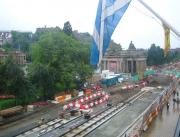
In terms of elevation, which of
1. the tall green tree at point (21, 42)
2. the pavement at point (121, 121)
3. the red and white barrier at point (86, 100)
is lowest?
the pavement at point (121, 121)

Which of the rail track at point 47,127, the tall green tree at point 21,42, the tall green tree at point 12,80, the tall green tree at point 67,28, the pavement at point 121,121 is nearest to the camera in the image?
the rail track at point 47,127

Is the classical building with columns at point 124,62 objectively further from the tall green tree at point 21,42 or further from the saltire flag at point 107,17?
the saltire flag at point 107,17

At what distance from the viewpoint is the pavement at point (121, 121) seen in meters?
24.7

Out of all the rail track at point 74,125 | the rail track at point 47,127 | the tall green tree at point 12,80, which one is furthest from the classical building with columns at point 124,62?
the rail track at point 47,127

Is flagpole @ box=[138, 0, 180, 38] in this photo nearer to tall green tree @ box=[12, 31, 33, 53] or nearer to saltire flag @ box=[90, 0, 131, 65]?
saltire flag @ box=[90, 0, 131, 65]

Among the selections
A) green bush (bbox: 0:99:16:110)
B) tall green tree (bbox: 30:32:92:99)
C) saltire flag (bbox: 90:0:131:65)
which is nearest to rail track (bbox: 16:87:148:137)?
green bush (bbox: 0:99:16:110)

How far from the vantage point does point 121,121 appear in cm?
2892

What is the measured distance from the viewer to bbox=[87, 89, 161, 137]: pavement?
81.1ft

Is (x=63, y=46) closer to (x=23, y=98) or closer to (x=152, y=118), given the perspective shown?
(x=23, y=98)

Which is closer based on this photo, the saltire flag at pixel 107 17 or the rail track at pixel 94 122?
the saltire flag at pixel 107 17

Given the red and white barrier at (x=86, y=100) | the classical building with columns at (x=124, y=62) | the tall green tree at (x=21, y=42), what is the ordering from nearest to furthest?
the red and white barrier at (x=86, y=100), the classical building with columns at (x=124, y=62), the tall green tree at (x=21, y=42)

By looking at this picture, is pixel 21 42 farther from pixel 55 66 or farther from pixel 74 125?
pixel 74 125

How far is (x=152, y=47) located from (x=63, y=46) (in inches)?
2738

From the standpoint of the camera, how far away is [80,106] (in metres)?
33.3
